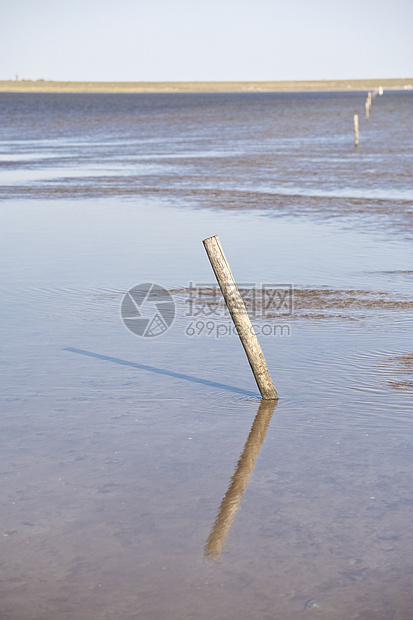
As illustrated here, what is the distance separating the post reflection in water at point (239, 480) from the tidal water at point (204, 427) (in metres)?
0.02

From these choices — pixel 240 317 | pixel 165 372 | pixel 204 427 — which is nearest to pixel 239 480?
pixel 204 427

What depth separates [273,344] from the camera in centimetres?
932

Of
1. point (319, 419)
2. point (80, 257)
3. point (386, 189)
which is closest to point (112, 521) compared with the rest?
point (319, 419)

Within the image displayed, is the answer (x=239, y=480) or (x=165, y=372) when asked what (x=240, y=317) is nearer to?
(x=165, y=372)

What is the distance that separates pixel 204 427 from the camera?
712 centimetres

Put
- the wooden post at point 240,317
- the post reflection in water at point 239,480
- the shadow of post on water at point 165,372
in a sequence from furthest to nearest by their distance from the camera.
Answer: the shadow of post on water at point 165,372
the wooden post at point 240,317
the post reflection in water at point 239,480

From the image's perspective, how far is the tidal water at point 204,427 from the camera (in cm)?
490

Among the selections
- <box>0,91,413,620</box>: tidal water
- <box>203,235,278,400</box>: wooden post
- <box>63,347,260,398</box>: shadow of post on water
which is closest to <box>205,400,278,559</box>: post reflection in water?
<box>0,91,413,620</box>: tidal water

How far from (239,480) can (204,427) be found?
39.8 inches

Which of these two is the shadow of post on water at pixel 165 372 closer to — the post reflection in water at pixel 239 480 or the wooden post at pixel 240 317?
the wooden post at pixel 240 317

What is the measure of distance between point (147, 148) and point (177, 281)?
27.9 metres

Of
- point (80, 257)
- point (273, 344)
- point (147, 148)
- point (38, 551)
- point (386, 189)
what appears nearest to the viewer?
point (38, 551)

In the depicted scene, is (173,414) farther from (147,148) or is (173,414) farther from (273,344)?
(147,148)

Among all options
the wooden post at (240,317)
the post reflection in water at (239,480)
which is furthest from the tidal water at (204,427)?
the wooden post at (240,317)
